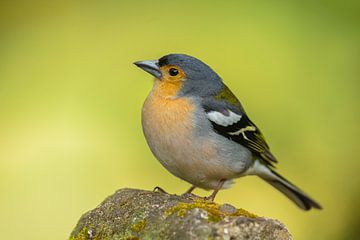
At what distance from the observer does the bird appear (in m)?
4.92

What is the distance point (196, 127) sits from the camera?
4992 millimetres

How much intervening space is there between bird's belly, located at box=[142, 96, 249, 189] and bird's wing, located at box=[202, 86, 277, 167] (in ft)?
0.45

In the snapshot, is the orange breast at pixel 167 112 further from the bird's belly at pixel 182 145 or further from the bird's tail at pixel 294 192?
the bird's tail at pixel 294 192

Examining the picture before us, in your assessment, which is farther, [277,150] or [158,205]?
[277,150]

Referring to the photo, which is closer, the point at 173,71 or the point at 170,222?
the point at 170,222

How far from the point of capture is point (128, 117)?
25.3ft

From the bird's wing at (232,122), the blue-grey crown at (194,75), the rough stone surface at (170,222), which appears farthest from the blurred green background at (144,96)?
the rough stone surface at (170,222)

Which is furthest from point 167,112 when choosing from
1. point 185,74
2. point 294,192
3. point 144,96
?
point 144,96

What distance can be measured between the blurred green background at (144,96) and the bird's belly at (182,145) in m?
2.13

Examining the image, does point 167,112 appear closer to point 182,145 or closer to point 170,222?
point 182,145

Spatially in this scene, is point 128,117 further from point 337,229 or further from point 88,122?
point 337,229

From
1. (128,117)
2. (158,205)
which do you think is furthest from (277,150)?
(158,205)

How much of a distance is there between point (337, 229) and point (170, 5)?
3167 mm

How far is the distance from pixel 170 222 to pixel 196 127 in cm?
163
